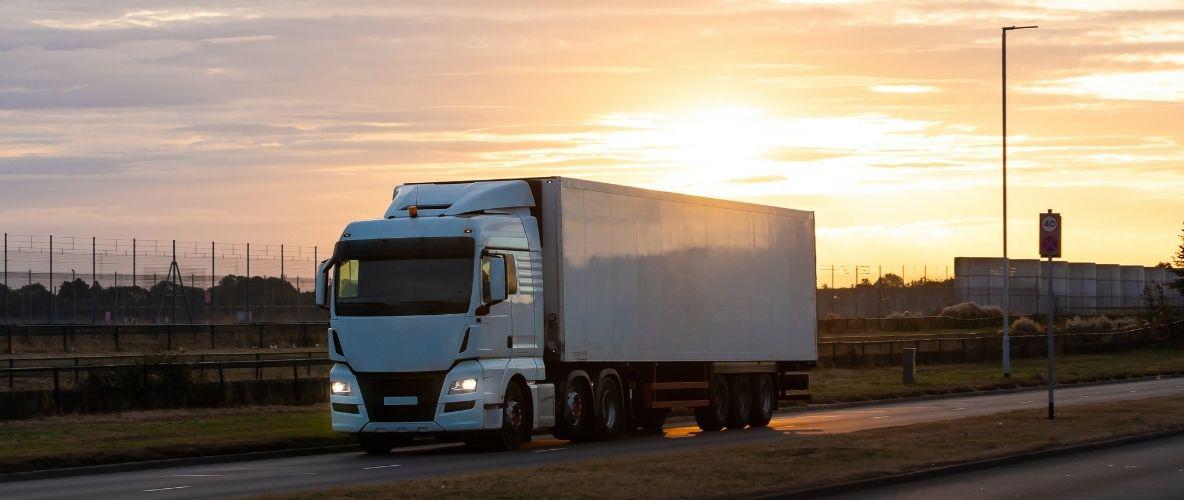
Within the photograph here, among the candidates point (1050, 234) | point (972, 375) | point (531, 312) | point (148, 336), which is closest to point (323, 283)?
point (531, 312)

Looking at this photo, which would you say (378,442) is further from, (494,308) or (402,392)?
(494,308)

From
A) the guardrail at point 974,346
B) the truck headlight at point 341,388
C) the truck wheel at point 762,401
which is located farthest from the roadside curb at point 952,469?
the guardrail at point 974,346

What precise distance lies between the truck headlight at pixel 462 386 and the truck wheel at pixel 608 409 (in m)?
3.49

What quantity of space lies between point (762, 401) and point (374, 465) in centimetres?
1192

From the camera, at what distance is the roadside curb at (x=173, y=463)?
22.6m

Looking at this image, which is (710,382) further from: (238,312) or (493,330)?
(238,312)

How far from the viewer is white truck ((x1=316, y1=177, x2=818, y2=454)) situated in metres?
24.9

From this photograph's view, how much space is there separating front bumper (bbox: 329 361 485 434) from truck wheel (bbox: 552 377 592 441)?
2414mm

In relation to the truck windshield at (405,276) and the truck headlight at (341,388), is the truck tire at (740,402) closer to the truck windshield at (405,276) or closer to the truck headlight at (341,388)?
the truck windshield at (405,276)

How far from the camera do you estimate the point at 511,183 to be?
87.8ft

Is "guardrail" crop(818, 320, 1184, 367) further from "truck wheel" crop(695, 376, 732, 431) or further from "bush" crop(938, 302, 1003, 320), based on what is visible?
"truck wheel" crop(695, 376, 732, 431)

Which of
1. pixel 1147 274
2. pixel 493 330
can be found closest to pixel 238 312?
pixel 493 330

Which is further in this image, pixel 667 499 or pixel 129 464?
pixel 129 464

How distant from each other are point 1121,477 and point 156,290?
54135 millimetres
